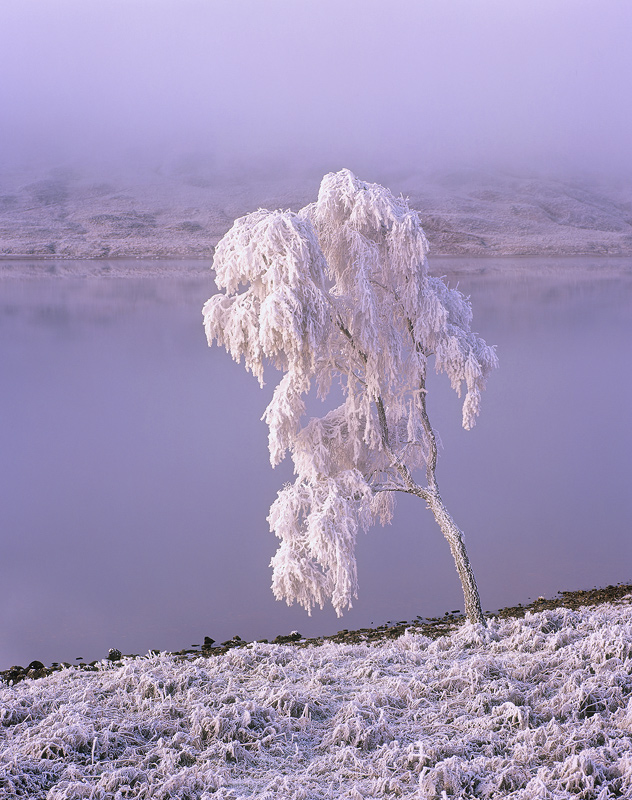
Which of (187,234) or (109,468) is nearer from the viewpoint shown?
(109,468)

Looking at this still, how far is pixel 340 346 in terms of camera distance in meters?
8.46

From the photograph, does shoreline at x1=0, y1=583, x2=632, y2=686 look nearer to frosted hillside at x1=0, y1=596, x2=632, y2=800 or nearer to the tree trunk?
the tree trunk

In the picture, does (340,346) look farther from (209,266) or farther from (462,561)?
(209,266)

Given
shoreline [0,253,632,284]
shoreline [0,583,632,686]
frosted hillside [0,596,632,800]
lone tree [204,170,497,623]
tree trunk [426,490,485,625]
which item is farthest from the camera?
shoreline [0,253,632,284]

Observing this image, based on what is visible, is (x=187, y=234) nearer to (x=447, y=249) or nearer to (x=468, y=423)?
(x=447, y=249)

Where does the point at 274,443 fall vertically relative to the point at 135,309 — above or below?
above

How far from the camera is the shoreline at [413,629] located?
25.9ft

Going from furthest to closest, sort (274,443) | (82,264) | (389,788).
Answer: (82,264) < (274,443) < (389,788)

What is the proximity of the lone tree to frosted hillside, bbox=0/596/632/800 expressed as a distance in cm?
267

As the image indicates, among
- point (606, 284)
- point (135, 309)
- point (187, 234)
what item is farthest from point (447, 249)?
point (135, 309)

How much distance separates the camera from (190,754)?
3723mm

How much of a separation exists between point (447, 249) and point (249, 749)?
69.0 metres

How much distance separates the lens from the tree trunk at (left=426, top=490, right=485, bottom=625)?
28.1 ft

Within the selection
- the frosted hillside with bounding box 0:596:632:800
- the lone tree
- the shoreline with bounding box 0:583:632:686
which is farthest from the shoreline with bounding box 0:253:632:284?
the frosted hillside with bounding box 0:596:632:800
